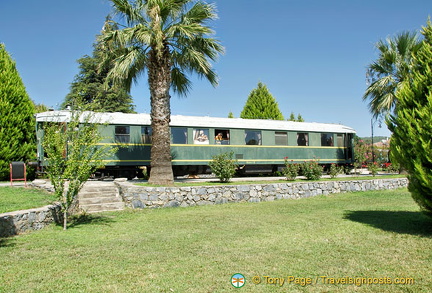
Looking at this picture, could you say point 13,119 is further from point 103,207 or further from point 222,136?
point 222,136

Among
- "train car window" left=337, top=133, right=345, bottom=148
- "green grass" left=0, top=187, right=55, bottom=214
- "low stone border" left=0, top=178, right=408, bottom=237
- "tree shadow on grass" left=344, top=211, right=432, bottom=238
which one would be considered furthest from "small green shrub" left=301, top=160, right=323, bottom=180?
"green grass" left=0, top=187, right=55, bottom=214

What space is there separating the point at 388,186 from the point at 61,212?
46.6 feet

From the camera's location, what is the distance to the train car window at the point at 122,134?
53.3 ft

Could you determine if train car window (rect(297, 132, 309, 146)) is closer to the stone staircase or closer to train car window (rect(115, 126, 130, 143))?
train car window (rect(115, 126, 130, 143))

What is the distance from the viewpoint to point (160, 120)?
12875mm

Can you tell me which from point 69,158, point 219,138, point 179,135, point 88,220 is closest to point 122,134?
point 179,135

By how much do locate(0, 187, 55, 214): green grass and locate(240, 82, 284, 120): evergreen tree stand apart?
1994 centimetres

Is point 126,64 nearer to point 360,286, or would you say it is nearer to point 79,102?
point 79,102

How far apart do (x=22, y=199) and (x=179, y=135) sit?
853cm

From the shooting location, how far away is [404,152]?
6898 millimetres

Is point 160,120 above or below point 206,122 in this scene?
below

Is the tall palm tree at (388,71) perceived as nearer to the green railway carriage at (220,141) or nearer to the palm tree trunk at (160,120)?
the green railway carriage at (220,141)

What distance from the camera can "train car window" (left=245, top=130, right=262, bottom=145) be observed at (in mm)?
19094

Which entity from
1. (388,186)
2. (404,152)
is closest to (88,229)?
(404,152)
